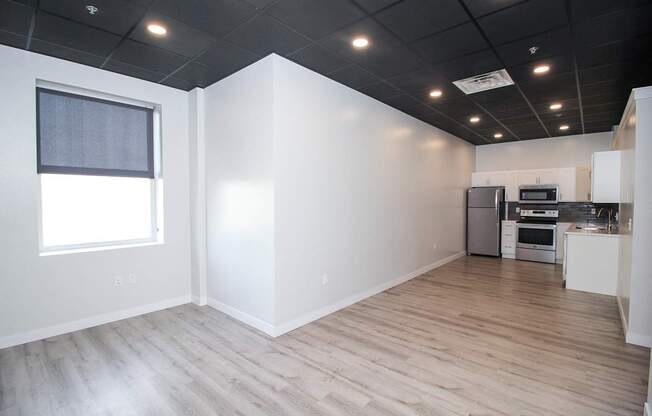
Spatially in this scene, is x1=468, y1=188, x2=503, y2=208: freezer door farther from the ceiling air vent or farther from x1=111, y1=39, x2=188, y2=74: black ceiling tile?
x1=111, y1=39, x2=188, y2=74: black ceiling tile

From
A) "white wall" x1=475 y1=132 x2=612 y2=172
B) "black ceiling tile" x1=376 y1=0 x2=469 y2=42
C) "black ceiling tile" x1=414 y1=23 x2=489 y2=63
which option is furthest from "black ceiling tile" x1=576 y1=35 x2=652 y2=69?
"white wall" x1=475 y1=132 x2=612 y2=172

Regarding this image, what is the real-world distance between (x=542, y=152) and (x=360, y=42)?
6.38m

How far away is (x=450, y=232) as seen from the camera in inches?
269

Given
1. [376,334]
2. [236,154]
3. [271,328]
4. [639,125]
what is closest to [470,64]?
[639,125]

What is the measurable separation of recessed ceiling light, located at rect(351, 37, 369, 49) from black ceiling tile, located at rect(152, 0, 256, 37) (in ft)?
3.06

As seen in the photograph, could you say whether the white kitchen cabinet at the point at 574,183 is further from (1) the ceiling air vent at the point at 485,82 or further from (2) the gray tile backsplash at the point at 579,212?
(1) the ceiling air vent at the point at 485,82

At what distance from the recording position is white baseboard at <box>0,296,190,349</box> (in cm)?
293

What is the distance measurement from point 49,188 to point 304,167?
2704 millimetres

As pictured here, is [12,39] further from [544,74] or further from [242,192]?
[544,74]

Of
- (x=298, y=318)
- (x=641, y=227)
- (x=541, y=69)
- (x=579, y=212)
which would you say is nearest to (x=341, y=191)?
(x=298, y=318)

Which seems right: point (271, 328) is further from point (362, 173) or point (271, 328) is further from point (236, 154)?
point (362, 173)

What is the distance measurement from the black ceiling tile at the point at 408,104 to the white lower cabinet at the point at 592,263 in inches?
116

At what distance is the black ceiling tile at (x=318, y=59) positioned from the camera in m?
2.99

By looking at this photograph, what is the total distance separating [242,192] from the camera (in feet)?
11.4
